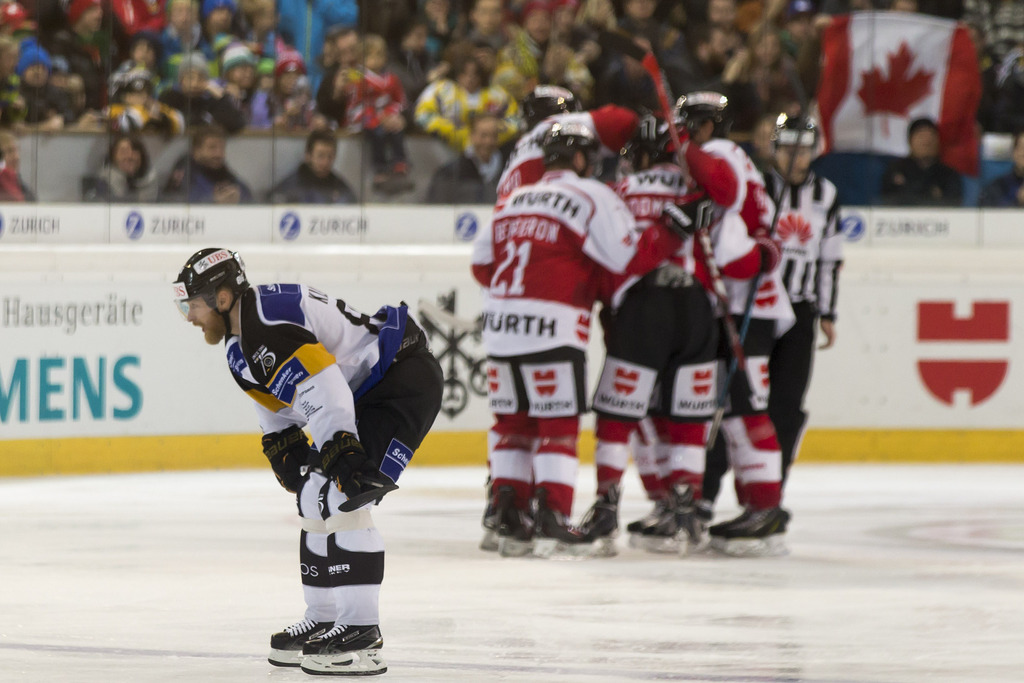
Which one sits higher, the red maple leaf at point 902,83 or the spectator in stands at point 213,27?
the spectator in stands at point 213,27

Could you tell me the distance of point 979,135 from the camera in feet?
31.9

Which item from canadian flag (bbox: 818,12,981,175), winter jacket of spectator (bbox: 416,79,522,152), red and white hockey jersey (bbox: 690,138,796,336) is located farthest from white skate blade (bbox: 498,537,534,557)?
canadian flag (bbox: 818,12,981,175)

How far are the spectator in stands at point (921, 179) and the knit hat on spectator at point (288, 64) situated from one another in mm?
3421

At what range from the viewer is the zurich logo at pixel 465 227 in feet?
29.6

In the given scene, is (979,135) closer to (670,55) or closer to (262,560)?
(670,55)

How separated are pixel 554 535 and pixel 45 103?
4.12 m

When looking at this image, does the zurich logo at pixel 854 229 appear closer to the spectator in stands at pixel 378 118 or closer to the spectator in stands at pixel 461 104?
the spectator in stands at pixel 461 104

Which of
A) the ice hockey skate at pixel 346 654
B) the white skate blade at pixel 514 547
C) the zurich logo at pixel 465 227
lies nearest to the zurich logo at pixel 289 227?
the zurich logo at pixel 465 227

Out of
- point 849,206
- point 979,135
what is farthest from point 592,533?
point 979,135

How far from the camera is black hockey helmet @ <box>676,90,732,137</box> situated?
5.96m

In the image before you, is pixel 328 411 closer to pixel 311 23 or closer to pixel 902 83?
pixel 311 23

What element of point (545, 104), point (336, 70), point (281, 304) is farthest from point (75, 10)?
point (281, 304)

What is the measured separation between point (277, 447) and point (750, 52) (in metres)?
6.23

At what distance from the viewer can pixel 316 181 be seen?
29.3 feet
